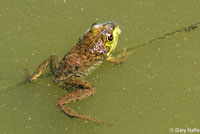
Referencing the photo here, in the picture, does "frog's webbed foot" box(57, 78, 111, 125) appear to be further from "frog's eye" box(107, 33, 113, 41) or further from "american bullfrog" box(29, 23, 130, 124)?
"frog's eye" box(107, 33, 113, 41)

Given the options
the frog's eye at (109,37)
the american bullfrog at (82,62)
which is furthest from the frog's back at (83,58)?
the frog's eye at (109,37)

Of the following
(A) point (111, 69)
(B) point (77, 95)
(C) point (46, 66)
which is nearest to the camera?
(B) point (77, 95)

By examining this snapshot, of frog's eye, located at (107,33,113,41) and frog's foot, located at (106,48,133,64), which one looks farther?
frog's foot, located at (106,48,133,64)

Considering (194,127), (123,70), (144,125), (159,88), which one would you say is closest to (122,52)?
(123,70)

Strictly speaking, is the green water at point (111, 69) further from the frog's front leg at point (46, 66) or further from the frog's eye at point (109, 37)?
the frog's eye at point (109, 37)

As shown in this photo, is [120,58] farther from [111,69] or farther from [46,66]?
[46,66]

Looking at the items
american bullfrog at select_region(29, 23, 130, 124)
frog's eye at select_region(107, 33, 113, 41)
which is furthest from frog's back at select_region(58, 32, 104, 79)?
frog's eye at select_region(107, 33, 113, 41)

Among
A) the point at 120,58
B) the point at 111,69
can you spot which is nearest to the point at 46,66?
the point at 111,69
